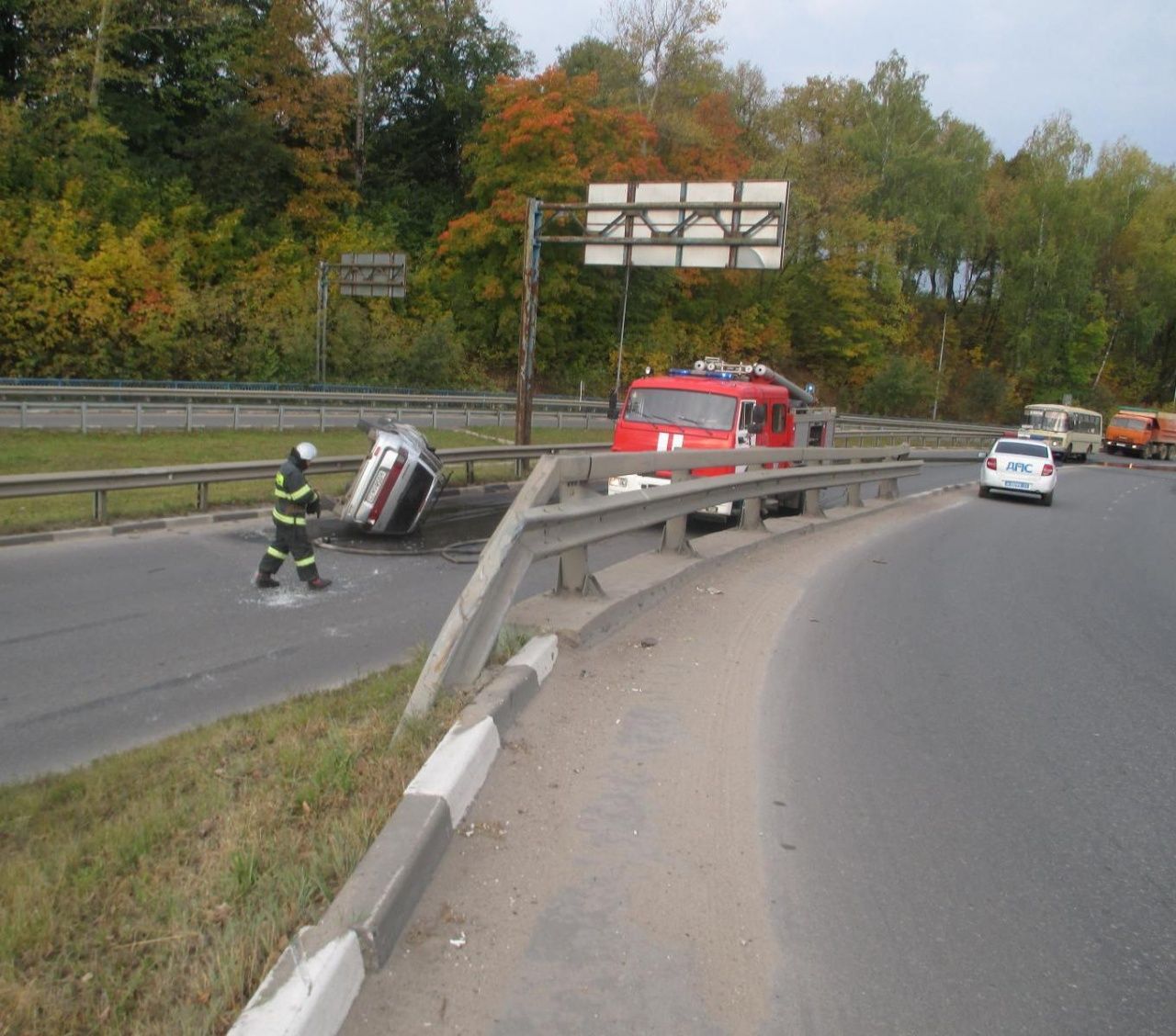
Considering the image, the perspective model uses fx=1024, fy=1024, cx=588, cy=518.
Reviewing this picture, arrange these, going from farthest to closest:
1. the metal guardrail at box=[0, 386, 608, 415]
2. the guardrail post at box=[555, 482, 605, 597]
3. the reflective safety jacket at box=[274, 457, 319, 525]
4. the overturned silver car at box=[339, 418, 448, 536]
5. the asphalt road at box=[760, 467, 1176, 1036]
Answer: the metal guardrail at box=[0, 386, 608, 415], the overturned silver car at box=[339, 418, 448, 536], the reflective safety jacket at box=[274, 457, 319, 525], the guardrail post at box=[555, 482, 605, 597], the asphalt road at box=[760, 467, 1176, 1036]

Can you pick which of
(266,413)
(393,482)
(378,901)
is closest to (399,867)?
(378,901)

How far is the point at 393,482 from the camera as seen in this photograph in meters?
13.0

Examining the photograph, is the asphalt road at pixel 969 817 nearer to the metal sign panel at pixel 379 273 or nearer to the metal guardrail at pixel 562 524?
the metal guardrail at pixel 562 524

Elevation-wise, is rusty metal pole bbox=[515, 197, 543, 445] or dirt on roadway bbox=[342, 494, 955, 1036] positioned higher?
rusty metal pole bbox=[515, 197, 543, 445]

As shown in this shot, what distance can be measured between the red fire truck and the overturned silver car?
2.81m

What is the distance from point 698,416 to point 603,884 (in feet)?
38.6

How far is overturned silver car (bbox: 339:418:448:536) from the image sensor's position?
12.8m

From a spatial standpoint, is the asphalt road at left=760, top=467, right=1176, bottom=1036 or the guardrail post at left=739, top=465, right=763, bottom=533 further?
the guardrail post at left=739, top=465, right=763, bottom=533

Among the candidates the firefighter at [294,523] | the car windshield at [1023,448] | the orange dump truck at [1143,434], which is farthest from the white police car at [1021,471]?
the orange dump truck at [1143,434]

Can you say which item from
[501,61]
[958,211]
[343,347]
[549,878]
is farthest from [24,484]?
[958,211]

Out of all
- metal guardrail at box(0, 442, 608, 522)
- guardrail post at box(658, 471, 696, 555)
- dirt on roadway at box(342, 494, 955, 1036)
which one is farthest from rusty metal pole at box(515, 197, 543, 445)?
dirt on roadway at box(342, 494, 955, 1036)

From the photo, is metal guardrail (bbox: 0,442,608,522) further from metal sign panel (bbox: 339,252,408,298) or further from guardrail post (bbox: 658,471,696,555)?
metal sign panel (bbox: 339,252,408,298)

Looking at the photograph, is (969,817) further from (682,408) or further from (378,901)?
(682,408)

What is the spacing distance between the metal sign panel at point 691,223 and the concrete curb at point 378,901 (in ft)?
53.5
